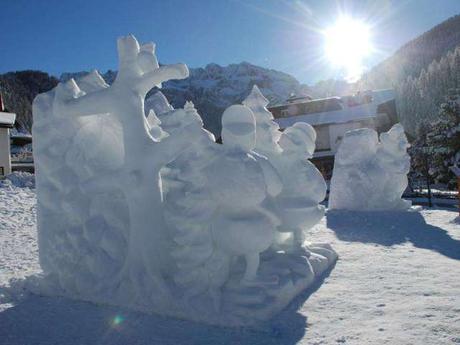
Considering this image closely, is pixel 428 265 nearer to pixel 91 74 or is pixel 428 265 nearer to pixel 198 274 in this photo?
pixel 198 274

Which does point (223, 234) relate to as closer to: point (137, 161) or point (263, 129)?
point (137, 161)

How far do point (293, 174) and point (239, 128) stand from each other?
207 centimetres

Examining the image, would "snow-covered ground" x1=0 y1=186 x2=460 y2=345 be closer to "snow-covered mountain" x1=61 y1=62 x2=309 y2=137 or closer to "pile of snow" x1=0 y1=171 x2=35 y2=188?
"pile of snow" x1=0 y1=171 x2=35 y2=188

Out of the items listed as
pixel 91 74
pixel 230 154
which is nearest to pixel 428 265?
pixel 230 154

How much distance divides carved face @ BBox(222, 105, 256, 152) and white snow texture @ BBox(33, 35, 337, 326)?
1 cm

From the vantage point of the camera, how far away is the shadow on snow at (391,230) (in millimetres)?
7677

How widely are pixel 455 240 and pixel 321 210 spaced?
2984 mm

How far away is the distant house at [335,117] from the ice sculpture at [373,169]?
1299 cm

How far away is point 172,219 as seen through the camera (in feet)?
15.0

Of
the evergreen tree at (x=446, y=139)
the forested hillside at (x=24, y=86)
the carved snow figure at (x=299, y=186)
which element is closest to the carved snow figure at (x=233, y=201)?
the carved snow figure at (x=299, y=186)

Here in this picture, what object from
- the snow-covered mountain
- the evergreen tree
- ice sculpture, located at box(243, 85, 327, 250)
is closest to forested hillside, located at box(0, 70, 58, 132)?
the evergreen tree

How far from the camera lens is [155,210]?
490cm

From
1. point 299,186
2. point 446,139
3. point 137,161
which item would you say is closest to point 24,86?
point 446,139

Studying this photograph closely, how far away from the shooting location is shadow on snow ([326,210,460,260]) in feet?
25.2
